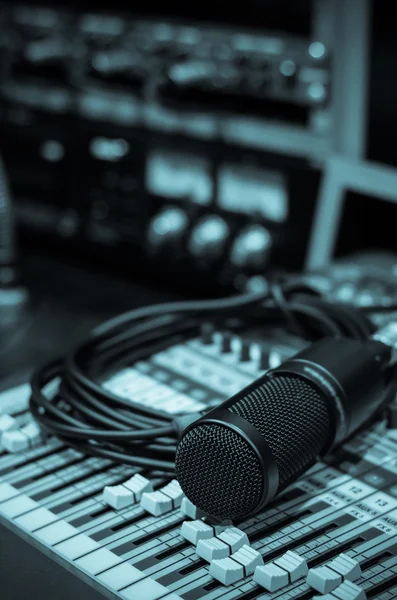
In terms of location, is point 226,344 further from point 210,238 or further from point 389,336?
point 210,238

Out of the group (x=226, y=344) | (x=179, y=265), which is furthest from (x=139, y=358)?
(x=179, y=265)

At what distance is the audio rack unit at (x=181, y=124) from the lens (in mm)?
1097

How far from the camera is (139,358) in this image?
0.93 m

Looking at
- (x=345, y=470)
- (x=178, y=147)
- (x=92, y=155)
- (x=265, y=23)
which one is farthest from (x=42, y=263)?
(x=345, y=470)

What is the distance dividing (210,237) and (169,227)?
7 centimetres

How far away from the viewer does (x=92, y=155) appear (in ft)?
4.31

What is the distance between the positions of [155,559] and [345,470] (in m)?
0.19

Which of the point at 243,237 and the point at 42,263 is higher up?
the point at 243,237

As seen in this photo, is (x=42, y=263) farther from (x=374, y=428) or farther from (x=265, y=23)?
(x=374, y=428)

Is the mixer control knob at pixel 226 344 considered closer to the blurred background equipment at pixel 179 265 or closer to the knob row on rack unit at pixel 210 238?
the blurred background equipment at pixel 179 265

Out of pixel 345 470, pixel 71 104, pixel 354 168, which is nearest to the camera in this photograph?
pixel 345 470

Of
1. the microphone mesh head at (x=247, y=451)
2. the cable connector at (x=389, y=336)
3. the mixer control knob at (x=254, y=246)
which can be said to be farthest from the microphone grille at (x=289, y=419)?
the mixer control knob at (x=254, y=246)

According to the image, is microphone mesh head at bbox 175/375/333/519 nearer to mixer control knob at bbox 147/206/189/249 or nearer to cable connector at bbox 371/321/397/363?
cable connector at bbox 371/321/397/363

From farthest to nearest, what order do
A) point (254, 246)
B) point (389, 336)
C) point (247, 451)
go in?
point (254, 246) → point (389, 336) → point (247, 451)
